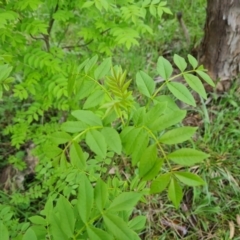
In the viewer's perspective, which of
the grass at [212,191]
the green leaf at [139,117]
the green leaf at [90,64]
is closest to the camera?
the green leaf at [139,117]

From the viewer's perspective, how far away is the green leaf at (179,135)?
919 millimetres

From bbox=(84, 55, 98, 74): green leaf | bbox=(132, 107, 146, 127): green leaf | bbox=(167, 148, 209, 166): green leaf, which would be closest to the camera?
bbox=(167, 148, 209, 166): green leaf

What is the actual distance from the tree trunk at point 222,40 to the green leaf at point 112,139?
2.22 meters

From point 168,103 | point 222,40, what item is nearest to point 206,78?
point 168,103

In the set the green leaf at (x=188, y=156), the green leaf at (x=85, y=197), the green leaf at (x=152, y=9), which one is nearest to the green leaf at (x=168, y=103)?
the green leaf at (x=188, y=156)

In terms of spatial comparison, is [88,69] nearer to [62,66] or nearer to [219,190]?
[62,66]

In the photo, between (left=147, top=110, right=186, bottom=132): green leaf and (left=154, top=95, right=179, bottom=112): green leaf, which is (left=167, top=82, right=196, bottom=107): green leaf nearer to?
(left=154, top=95, right=179, bottom=112): green leaf

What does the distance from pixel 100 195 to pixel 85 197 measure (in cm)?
4

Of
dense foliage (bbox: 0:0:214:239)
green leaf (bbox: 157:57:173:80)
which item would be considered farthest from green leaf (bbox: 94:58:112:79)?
green leaf (bbox: 157:57:173:80)

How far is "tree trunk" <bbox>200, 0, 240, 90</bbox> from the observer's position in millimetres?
2871

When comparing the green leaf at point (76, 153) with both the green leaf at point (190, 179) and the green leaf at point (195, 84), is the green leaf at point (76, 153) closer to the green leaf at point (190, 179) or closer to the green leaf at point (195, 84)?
the green leaf at point (190, 179)

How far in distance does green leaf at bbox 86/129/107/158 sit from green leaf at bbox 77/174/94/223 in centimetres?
8

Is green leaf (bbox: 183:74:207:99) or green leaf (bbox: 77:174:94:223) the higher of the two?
green leaf (bbox: 183:74:207:99)

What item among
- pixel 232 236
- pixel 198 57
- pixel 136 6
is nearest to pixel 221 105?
pixel 198 57
